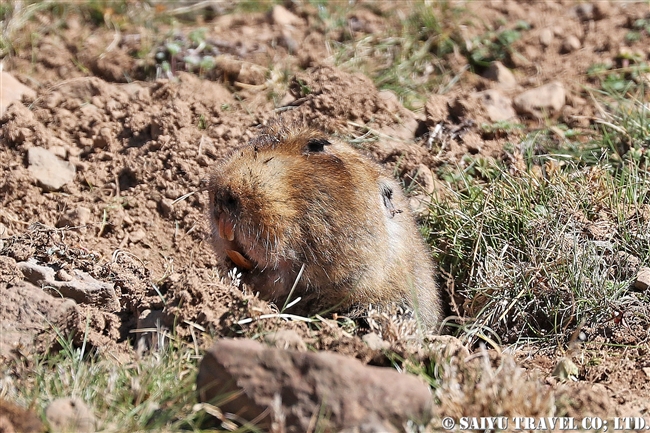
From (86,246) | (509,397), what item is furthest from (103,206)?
(509,397)

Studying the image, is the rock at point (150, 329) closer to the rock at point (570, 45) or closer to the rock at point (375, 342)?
the rock at point (375, 342)

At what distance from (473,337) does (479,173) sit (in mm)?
1266

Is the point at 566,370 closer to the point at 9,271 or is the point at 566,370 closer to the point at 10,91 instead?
the point at 9,271

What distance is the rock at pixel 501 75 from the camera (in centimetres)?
614

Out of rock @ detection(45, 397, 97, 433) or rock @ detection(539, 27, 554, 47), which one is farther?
rock @ detection(539, 27, 554, 47)

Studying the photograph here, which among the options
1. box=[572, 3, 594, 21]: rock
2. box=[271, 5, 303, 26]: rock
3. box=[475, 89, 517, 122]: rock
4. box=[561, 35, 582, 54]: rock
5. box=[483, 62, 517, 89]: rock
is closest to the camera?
box=[475, 89, 517, 122]: rock

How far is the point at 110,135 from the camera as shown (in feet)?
17.4

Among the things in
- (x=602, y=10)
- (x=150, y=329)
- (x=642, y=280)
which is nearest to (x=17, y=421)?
(x=150, y=329)

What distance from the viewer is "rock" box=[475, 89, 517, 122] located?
5.58 m

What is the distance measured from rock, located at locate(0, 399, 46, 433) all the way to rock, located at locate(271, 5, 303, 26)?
4466mm

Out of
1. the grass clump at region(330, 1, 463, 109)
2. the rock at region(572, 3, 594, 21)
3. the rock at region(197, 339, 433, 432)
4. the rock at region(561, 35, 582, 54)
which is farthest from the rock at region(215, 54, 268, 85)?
the rock at region(197, 339, 433, 432)

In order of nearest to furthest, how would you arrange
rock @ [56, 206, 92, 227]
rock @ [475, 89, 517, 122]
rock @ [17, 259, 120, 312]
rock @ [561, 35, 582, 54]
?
1. rock @ [17, 259, 120, 312]
2. rock @ [56, 206, 92, 227]
3. rock @ [475, 89, 517, 122]
4. rock @ [561, 35, 582, 54]

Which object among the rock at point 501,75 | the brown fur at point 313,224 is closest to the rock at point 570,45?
the rock at point 501,75

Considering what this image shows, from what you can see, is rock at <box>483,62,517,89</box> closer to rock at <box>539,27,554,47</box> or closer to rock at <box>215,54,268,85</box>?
rock at <box>539,27,554,47</box>
